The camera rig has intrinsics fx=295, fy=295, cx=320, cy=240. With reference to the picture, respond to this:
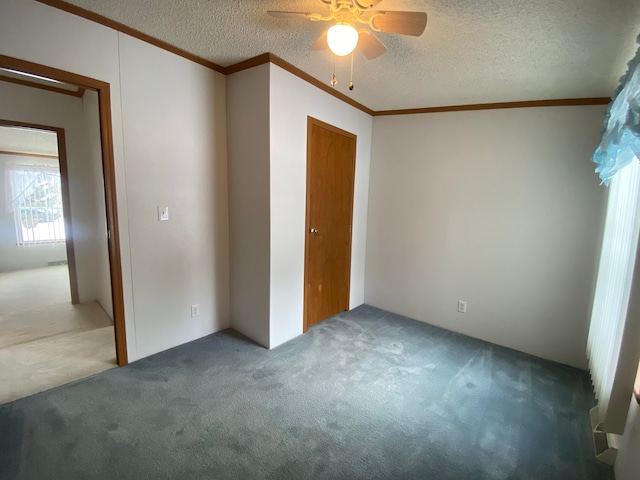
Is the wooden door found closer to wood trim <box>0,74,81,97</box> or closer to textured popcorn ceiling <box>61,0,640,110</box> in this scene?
textured popcorn ceiling <box>61,0,640,110</box>

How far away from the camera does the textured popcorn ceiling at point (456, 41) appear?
5.17 feet

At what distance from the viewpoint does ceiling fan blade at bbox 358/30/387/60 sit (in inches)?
63.5

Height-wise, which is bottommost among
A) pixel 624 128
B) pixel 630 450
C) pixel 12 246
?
pixel 630 450

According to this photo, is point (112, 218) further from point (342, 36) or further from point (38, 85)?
point (38, 85)

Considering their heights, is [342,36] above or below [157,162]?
above

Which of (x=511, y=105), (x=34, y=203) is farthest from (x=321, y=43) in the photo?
(x=34, y=203)

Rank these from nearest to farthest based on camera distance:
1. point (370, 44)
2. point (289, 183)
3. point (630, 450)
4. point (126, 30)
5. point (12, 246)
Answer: point (630, 450) < point (370, 44) < point (126, 30) < point (289, 183) < point (12, 246)

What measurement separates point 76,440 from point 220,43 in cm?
268

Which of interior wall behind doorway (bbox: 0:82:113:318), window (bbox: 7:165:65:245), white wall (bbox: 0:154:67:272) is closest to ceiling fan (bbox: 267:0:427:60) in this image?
interior wall behind doorway (bbox: 0:82:113:318)

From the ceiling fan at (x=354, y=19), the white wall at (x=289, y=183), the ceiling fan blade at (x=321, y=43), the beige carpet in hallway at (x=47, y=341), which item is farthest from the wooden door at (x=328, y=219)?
the beige carpet in hallway at (x=47, y=341)

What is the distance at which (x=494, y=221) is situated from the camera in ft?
9.64

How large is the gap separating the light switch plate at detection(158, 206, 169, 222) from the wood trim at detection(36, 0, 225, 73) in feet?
4.03

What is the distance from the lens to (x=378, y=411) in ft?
6.44

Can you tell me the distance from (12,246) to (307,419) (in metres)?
6.70
